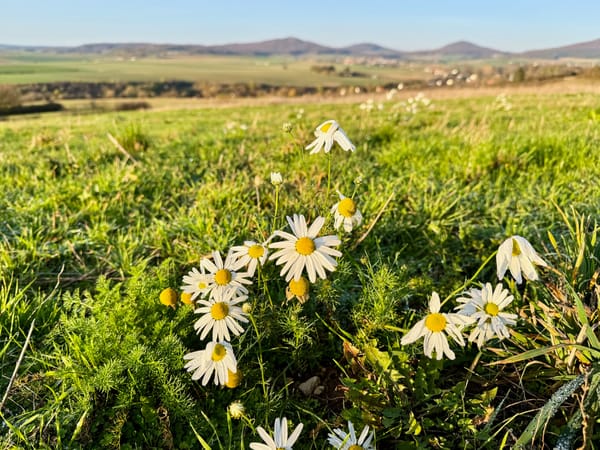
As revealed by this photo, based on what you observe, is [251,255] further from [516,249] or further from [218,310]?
[516,249]

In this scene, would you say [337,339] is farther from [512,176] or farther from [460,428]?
[512,176]

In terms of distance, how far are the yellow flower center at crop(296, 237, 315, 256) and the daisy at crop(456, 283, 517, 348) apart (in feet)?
1.76

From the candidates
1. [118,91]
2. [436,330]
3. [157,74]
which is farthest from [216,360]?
[157,74]

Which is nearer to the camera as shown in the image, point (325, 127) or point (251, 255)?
point (251, 255)

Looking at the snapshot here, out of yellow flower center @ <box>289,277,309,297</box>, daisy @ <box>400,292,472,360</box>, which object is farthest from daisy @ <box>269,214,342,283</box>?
daisy @ <box>400,292,472,360</box>

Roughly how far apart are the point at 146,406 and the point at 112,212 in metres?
2.17

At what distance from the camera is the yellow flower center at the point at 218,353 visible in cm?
140

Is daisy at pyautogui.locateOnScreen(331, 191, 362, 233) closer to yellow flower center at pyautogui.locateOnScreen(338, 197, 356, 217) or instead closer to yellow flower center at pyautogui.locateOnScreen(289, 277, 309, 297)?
yellow flower center at pyautogui.locateOnScreen(338, 197, 356, 217)

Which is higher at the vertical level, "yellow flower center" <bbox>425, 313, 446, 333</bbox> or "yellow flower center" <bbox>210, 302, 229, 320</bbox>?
"yellow flower center" <bbox>425, 313, 446, 333</bbox>

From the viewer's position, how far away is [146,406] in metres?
1.56

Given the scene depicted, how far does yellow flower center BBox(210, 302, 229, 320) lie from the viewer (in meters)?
1.52

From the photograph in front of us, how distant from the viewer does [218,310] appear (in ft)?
4.97

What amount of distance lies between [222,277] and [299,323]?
418mm

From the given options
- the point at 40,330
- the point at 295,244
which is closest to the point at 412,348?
the point at 295,244
